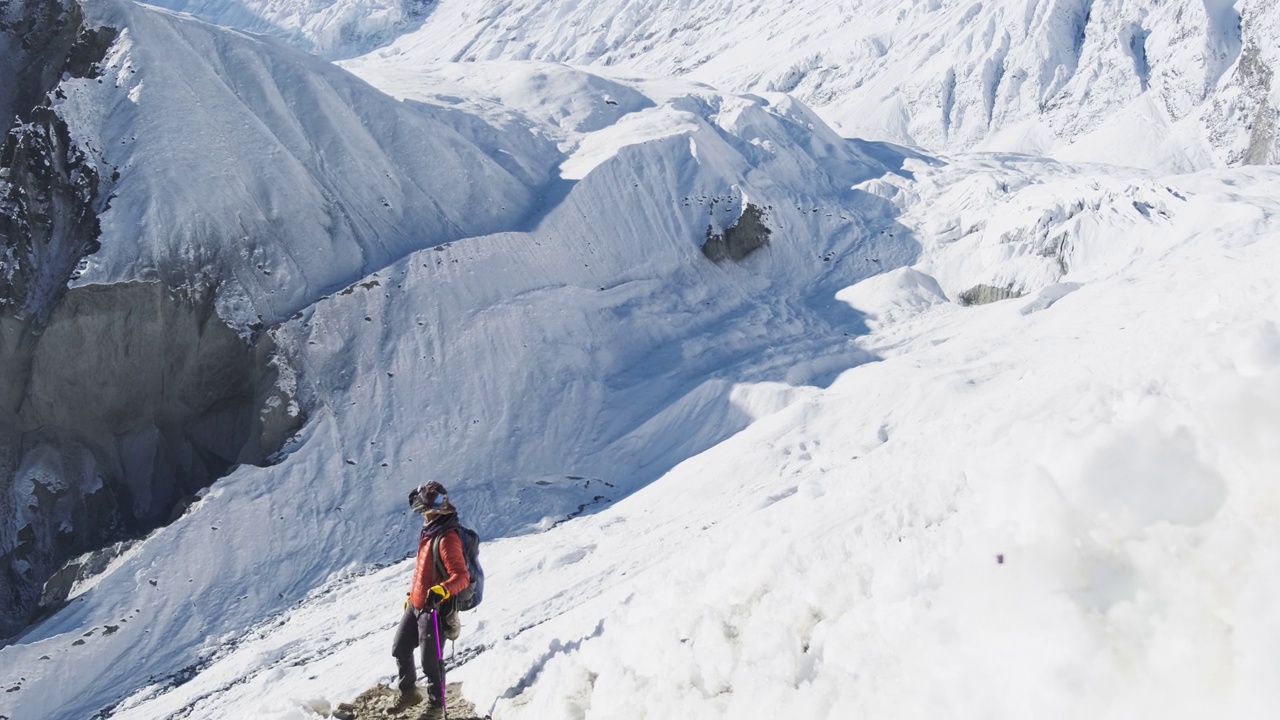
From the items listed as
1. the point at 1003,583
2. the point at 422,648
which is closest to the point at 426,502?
the point at 422,648

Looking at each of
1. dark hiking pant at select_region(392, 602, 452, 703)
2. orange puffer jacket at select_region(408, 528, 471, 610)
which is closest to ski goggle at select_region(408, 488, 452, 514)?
orange puffer jacket at select_region(408, 528, 471, 610)

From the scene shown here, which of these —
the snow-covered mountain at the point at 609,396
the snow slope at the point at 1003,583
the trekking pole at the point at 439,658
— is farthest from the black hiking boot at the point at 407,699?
the snow-covered mountain at the point at 609,396

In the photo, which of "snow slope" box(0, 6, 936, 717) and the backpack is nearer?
the backpack

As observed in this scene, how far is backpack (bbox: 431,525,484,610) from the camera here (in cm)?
709

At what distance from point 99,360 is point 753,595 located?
70.2ft

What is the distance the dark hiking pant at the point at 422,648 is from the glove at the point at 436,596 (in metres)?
0.06

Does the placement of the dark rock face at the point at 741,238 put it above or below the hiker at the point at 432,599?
below

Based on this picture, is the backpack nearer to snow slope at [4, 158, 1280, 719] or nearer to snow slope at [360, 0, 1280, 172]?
snow slope at [4, 158, 1280, 719]

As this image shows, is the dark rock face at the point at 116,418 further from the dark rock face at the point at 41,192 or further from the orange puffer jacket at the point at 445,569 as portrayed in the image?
the orange puffer jacket at the point at 445,569

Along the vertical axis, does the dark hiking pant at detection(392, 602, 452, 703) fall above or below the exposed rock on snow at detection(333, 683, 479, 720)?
above

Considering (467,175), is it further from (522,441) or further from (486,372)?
(522,441)

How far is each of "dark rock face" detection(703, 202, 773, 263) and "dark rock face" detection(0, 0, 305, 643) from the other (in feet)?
49.9

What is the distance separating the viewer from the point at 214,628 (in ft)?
60.8

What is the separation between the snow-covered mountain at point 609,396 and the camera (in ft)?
12.7
